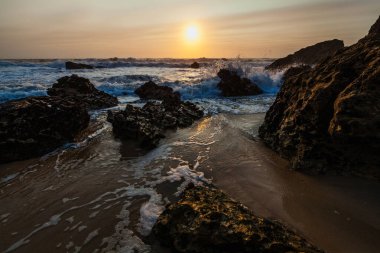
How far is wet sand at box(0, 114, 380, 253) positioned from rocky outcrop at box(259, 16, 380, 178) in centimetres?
28

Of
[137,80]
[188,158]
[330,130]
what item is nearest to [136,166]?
[188,158]

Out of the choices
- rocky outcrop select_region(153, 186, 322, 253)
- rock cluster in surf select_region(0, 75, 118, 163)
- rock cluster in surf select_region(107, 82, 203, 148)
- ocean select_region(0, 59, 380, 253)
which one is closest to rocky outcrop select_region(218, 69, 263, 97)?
rock cluster in surf select_region(107, 82, 203, 148)

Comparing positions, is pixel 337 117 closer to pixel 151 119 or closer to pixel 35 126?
pixel 151 119

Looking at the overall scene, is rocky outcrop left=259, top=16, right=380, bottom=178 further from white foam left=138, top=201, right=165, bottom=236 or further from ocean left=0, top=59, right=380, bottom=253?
white foam left=138, top=201, right=165, bottom=236

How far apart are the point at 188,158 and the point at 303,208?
2.46 metres

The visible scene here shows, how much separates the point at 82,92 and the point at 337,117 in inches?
399

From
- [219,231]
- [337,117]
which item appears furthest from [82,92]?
[219,231]

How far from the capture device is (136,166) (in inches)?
218

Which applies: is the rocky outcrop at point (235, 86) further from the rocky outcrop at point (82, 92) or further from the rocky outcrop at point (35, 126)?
the rocky outcrop at point (35, 126)

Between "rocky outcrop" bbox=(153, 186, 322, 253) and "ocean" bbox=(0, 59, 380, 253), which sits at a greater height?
"rocky outcrop" bbox=(153, 186, 322, 253)

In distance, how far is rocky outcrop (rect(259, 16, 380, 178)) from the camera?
4066 millimetres

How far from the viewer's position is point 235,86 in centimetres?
1509

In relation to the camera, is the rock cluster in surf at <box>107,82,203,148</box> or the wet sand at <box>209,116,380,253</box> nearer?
the wet sand at <box>209,116,380,253</box>

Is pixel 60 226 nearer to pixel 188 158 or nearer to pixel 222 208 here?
pixel 222 208
